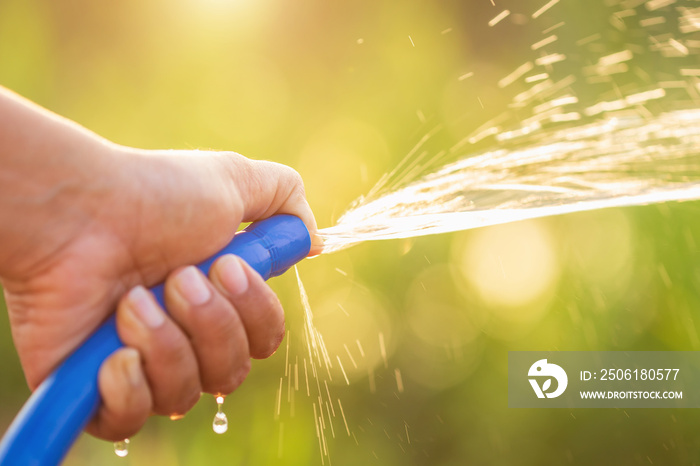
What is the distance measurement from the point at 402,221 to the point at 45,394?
1.04 m

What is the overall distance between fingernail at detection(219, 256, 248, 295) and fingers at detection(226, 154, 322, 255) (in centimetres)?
17

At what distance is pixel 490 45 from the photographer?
3.25 m

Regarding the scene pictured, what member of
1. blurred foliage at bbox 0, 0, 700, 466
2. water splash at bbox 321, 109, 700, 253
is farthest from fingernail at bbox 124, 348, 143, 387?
blurred foliage at bbox 0, 0, 700, 466

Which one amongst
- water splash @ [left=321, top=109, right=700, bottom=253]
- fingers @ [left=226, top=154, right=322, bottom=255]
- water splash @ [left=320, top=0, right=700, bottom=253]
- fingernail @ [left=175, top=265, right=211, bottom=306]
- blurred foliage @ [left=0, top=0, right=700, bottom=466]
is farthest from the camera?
blurred foliage @ [left=0, top=0, right=700, bottom=466]

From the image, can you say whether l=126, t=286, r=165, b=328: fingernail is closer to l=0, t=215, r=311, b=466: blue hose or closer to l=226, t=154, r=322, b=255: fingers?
l=0, t=215, r=311, b=466: blue hose

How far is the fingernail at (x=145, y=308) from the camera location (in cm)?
95

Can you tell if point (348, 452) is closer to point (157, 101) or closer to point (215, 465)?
point (215, 465)

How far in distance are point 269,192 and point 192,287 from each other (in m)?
0.33

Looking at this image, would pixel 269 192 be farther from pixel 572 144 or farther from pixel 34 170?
pixel 572 144

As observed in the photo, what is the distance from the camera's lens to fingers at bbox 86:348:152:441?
885 millimetres

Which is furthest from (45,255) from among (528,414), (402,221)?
(528,414)

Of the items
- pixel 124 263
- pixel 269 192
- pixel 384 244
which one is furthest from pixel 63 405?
pixel 384 244

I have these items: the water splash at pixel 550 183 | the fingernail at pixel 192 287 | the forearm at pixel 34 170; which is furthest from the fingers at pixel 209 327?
the water splash at pixel 550 183

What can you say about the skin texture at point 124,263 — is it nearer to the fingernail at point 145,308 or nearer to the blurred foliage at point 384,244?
the fingernail at point 145,308
